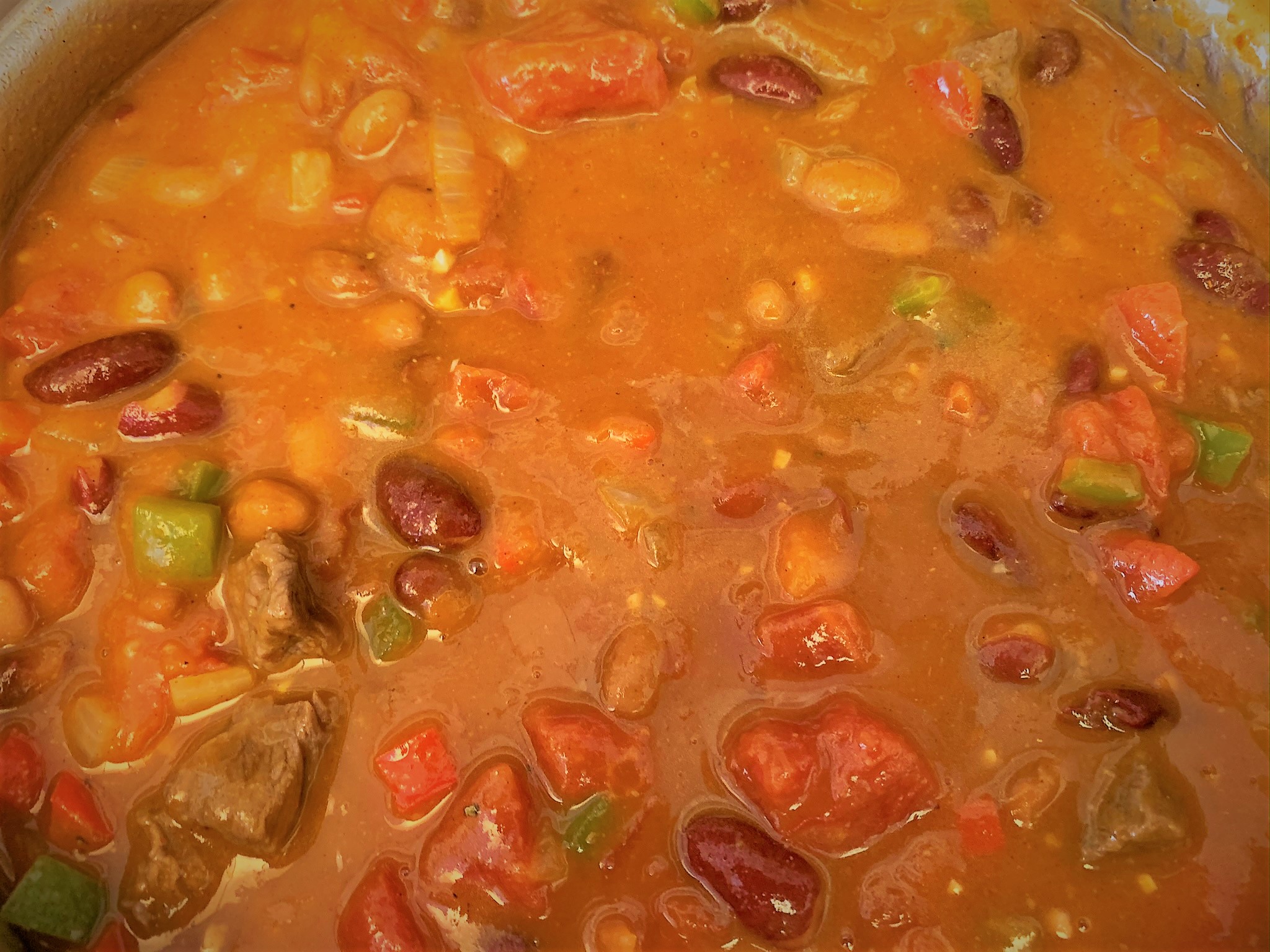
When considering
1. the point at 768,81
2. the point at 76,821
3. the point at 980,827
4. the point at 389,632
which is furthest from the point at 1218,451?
the point at 76,821

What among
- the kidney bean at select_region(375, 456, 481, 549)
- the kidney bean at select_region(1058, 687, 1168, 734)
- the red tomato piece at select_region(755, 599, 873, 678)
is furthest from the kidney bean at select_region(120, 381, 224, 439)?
the kidney bean at select_region(1058, 687, 1168, 734)

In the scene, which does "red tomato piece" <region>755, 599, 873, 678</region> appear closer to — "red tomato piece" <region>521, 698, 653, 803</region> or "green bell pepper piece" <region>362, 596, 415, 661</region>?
"red tomato piece" <region>521, 698, 653, 803</region>

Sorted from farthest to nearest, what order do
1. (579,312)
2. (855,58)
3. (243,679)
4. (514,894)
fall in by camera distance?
1. (855,58)
2. (579,312)
3. (243,679)
4. (514,894)

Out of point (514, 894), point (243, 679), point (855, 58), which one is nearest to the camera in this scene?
point (514, 894)

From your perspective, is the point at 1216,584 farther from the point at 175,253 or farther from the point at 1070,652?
the point at 175,253

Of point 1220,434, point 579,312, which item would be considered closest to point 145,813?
point 579,312

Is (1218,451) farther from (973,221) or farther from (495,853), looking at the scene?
(495,853)
